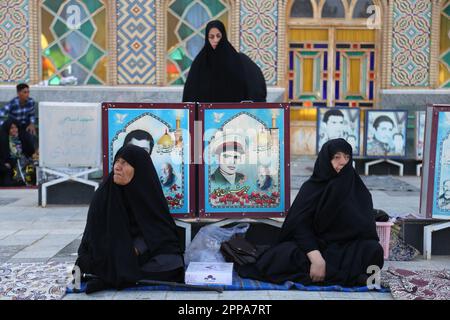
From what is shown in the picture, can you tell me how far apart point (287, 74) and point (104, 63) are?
3316 mm

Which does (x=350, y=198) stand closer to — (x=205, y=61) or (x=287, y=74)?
(x=205, y=61)

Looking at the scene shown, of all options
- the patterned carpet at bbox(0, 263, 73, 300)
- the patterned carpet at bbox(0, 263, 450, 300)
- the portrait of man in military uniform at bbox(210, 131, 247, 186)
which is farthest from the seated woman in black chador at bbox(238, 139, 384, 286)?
the patterned carpet at bbox(0, 263, 73, 300)

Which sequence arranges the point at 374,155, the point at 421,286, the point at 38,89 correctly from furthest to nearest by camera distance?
the point at 38,89
the point at 374,155
the point at 421,286

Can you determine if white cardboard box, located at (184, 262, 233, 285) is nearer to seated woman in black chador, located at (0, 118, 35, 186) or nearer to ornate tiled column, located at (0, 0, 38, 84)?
seated woman in black chador, located at (0, 118, 35, 186)

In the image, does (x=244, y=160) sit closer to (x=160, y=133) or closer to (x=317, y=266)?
(x=160, y=133)

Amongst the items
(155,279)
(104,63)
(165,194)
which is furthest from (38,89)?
(155,279)

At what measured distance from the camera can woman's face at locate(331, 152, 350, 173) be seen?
4164 millimetres

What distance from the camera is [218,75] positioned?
561cm

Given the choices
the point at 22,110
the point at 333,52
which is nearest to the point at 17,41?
the point at 22,110

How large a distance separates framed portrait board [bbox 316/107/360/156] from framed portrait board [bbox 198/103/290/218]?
572 centimetres

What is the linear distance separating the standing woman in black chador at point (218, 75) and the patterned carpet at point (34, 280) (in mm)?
1876

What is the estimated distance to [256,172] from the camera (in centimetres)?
480

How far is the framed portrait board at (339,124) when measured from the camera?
10.4 m

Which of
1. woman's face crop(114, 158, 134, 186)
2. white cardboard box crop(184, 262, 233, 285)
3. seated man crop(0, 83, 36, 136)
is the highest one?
seated man crop(0, 83, 36, 136)
